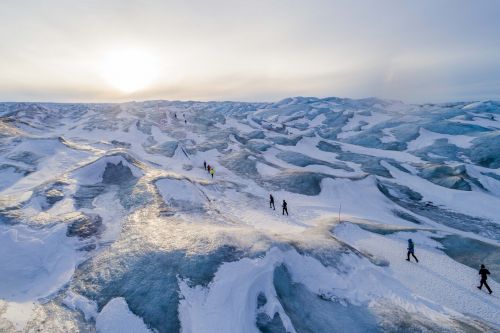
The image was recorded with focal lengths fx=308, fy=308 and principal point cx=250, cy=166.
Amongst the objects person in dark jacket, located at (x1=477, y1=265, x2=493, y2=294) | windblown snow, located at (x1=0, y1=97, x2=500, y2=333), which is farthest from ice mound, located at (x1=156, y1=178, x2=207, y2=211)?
person in dark jacket, located at (x1=477, y1=265, x2=493, y2=294)

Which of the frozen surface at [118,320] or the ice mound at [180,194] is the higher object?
the frozen surface at [118,320]

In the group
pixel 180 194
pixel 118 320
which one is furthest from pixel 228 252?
pixel 180 194

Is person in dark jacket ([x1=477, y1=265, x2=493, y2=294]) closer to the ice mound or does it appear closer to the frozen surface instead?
the frozen surface

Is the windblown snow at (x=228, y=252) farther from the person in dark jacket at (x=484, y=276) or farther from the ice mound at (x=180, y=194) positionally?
the person in dark jacket at (x=484, y=276)

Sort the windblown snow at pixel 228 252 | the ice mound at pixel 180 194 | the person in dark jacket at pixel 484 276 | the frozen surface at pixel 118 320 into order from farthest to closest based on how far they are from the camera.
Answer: the ice mound at pixel 180 194 → the person in dark jacket at pixel 484 276 → the windblown snow at pixel 228 252 → the frozen surface at pixel 118 320

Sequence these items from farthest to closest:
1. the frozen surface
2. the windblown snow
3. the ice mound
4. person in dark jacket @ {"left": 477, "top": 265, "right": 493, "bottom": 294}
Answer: the ice mound → person in dark jacket @ {"left": 477, "top": 265, "right": 493, "bottom": 294} → the windblown snow → the frozen surface

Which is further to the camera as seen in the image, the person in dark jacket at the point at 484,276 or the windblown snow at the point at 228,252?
the person in dark jacket at the point at 484,276

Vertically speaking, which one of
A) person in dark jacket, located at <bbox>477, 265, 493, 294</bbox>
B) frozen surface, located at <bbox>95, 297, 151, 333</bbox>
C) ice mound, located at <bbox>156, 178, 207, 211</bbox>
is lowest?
person in dark jacket, located at <bbox>477, 265, 493, 294</bbox>

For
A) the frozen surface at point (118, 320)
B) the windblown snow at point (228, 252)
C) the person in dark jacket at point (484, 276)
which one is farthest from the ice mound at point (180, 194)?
the person in dark jacket at point (484, 276)

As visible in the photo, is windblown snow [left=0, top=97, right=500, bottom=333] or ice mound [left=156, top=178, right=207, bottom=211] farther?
ice mound [left=156, top=178, right=207, bottom=211]

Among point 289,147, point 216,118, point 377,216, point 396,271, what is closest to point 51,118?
point 216,118

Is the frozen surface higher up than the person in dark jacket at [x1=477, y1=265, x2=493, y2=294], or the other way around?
the frozen surface

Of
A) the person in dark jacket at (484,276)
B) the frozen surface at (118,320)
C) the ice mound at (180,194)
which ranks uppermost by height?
the frozen surface at (118,320)
